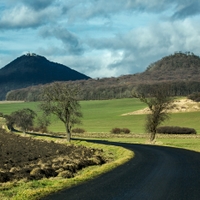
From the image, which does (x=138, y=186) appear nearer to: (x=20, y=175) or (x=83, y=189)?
(x=83, y=189)

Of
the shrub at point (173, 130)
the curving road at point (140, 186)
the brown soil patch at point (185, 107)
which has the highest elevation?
the brown soil patch at point (185, 107)

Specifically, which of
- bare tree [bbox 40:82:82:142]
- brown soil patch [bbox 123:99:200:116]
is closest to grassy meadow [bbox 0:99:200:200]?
bare tree [bbox 40:82:82:142]

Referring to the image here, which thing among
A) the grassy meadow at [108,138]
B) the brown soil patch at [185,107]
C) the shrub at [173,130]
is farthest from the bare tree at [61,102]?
the brown soil patch at [185,107]

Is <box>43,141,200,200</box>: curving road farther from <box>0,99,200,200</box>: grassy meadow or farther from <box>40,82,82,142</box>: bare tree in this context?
<box>40,82,82,142</box>: bare tree

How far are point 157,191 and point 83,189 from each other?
267 cm

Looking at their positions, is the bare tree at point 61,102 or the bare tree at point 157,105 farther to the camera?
the bare tree at point 61,102

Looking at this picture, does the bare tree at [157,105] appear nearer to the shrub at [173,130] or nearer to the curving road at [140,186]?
the shrub at [173,130]

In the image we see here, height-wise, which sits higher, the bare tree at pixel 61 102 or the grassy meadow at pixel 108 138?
the bare tree at pixel 61 102

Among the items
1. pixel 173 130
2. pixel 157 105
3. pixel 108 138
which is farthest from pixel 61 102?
pixel 173 130

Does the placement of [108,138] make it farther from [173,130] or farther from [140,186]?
[140,186]

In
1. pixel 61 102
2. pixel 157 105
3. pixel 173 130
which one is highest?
pixel 61 102

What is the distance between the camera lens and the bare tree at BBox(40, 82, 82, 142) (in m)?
62.3

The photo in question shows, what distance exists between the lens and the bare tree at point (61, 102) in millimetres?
62344

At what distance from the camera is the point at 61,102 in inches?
2461
